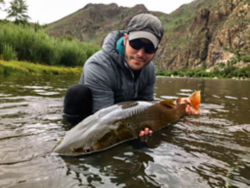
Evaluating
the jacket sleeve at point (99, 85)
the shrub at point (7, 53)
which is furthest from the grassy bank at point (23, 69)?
the jacket sleeve at point (99, 85)

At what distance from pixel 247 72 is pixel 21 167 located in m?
64.1

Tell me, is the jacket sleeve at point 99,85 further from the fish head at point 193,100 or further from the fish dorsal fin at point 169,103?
the fish head at point 193,100

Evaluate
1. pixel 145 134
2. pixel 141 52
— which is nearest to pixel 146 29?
pixel 141 52

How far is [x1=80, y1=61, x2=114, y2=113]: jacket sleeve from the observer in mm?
3016

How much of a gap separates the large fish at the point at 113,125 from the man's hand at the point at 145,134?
0.17 ft

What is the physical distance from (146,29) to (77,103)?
1412 mm

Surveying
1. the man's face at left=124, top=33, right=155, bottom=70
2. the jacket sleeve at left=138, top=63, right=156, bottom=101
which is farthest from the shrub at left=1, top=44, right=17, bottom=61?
the man's face at left=124, top=33, right=155, bottom=70

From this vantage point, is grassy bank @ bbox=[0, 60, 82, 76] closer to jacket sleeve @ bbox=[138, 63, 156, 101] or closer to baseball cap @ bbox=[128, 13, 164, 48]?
jacket sleeve @ bbox=[138, 63, 156, 101]

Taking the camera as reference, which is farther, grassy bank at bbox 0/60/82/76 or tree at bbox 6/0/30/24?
tree at bbox 6/0/30/24

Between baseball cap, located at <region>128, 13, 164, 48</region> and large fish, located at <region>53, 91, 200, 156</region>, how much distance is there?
0.87 m

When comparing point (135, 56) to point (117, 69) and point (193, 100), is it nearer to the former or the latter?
point (117, 69)

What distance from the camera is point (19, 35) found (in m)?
12.8

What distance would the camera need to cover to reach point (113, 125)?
2.40m

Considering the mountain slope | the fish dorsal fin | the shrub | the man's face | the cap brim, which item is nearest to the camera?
the cap brim
